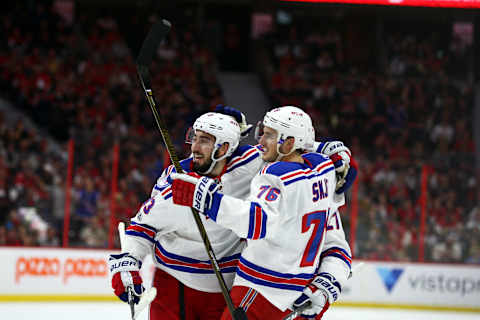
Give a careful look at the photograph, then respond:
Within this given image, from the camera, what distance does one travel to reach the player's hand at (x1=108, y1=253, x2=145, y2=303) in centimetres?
279

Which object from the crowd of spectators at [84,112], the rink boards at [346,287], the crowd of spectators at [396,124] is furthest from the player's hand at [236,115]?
the crowd of spectators at [396,124]

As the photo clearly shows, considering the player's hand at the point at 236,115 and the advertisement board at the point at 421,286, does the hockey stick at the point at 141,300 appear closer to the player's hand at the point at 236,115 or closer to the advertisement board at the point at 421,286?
the player's hand at the point at 236,115

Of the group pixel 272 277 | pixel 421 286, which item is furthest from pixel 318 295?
pixel 421 286

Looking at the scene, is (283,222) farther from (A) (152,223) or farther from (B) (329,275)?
(A) (152,223)

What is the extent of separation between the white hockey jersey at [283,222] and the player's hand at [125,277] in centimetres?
41

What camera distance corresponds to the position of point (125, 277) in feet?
9.16

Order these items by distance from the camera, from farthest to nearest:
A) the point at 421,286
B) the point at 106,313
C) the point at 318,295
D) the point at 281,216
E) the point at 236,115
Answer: the point at 421,286, the point at 106,313, the point at 236,115, the point at 318,295, the point at 281,216

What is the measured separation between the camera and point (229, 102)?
1206cm

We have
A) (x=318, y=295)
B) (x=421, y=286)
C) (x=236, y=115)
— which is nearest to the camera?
(x=318, y=295)

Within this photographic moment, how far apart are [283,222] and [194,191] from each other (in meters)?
0.34

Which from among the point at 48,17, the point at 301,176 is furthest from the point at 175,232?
the point at 48,17

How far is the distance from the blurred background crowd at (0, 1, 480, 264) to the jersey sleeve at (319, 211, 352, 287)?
439 cm

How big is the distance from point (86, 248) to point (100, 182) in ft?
2.16

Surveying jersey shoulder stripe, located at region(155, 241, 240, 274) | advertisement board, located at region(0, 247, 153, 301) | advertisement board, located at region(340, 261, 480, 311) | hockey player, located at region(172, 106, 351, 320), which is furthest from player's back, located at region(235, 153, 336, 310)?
advertisement board, located at region(340, 261, 480, 311)
